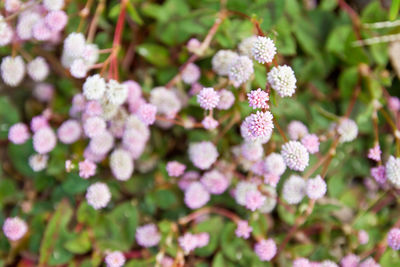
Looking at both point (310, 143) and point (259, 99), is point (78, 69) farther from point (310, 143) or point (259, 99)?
point (310, 143)

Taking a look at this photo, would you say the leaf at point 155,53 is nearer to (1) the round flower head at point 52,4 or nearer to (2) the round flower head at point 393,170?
(1) the round flower head at point 52,4

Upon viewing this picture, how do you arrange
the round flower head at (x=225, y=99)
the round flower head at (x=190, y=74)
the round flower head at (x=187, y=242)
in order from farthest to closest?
the round flower head at (x=190, y=74)
the round flower head at (x=187, y=242)
the round flower head at (x=225, y=99)

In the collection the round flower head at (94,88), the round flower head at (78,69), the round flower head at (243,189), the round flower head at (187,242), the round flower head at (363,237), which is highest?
the round flower head at (78,69)

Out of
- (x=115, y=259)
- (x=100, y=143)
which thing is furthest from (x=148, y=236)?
(x=100, y=143)

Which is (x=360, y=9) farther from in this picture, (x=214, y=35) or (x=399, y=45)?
(x=214, y=35)

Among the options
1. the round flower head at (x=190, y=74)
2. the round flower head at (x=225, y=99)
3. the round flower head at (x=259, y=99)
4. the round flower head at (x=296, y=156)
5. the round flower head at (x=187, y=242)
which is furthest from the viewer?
the round flower head at (x=190, y=74)

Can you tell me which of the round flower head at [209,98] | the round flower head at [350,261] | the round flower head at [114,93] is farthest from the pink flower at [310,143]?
the round flower head at [114,93]
